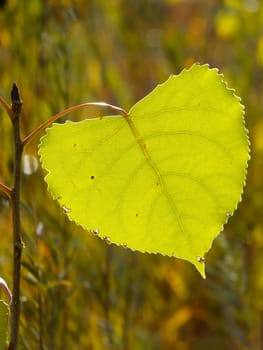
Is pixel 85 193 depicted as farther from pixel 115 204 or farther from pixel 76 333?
pixel 76 333

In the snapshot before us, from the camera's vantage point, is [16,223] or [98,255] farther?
[98,255]

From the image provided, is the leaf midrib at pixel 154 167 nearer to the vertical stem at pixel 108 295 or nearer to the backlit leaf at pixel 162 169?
the backlit leaf at pixel 162 169

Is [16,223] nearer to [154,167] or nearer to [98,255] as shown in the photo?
[154,167]

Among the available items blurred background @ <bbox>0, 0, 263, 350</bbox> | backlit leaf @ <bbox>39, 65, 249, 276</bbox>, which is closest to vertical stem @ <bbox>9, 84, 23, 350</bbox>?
backlit leaf @ <bbox>39, 65, 249, 276</bbox>

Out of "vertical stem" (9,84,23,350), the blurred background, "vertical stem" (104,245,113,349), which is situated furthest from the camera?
"vertical stem" (104,245,113,349)

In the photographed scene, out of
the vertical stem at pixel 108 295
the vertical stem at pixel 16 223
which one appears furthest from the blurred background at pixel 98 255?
the vertical stem at pixel 16 223

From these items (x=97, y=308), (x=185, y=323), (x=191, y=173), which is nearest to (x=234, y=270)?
(x=97, y=308)

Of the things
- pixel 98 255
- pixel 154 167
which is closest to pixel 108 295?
pixel 98 255

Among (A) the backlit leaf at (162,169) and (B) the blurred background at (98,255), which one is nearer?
(A) the backlit leaf at (162,169)

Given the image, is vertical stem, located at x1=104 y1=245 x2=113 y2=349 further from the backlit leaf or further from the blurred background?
the backlit leaf
